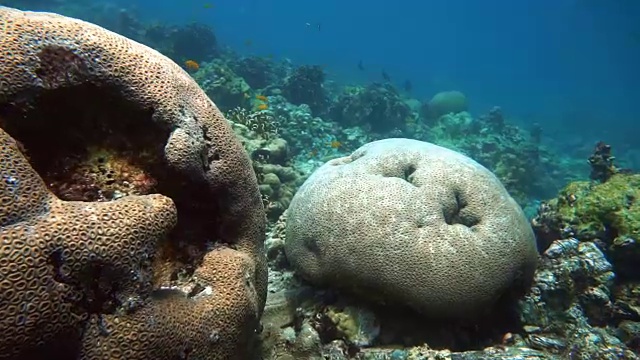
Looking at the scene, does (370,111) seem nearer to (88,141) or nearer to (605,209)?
(605,209)

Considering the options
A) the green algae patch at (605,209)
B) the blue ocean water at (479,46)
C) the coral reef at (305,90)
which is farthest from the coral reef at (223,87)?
the blue ocean water at (479,46)

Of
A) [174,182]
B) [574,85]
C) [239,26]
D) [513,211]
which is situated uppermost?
[574,85]

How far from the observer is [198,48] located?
19.0 meters

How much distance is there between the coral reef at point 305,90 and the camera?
1559 centimetres

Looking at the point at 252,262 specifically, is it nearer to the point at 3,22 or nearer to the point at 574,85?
the point at 3,22

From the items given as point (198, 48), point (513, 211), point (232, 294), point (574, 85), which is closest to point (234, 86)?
point (198, 48)

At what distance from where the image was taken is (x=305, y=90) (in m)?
15.7

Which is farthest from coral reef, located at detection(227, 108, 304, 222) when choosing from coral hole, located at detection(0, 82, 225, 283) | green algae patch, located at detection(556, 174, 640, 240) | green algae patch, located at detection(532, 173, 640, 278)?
green algae patch, located at detection(556, 174, 640, 240)

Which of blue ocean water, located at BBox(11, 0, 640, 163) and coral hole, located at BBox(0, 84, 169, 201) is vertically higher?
blue ocean water, located at BBox(11, 0, 640, 163)

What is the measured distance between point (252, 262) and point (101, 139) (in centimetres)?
134

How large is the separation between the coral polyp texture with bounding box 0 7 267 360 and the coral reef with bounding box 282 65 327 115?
1310cm

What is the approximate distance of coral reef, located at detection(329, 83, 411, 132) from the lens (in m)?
15.0

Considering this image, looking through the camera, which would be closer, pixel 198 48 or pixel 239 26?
pixel 198 48

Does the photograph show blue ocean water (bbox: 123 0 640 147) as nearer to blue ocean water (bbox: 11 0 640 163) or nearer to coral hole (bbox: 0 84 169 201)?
blue ocean water (bbox: 11 0 640 163)
